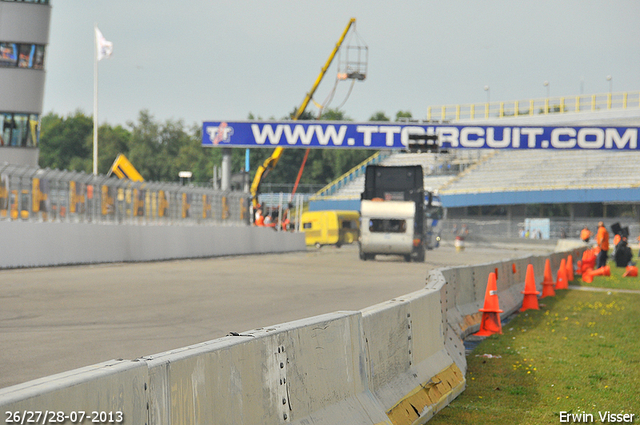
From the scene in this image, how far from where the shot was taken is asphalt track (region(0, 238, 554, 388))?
28.4 ft

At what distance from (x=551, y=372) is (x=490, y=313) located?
10.1 ft

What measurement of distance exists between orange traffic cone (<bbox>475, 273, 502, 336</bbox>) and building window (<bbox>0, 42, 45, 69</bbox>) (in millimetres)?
32061

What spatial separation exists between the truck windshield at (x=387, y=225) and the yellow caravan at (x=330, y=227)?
15.4m

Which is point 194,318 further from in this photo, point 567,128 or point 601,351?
point 567,128

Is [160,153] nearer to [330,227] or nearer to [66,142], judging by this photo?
[66,142]

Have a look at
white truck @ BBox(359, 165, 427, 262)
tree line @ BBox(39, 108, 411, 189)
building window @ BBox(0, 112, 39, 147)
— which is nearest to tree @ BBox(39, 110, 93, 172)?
tree line @ BBox(39, 108, 411, 189)

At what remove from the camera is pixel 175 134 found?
127 m

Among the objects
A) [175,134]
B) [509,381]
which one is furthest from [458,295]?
[175,134]

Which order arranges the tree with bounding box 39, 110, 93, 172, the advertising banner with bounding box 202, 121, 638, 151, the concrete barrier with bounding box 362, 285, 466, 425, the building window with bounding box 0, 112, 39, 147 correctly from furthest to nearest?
the tree with bounding box 39, 110, 93, 172 < the advertising banner with bounding box 202, 121, 638, 151 < the building window with bounding box 0, 112, 39, 147 < the concrete barrier with bounding box 362, 285, 466, 425

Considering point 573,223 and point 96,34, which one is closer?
point 96,34

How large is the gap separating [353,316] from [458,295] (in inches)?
239

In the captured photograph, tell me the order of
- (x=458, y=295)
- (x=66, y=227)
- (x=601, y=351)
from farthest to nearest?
(x=66, y=227)
(x=458, y=295)
(x=601, y=351)

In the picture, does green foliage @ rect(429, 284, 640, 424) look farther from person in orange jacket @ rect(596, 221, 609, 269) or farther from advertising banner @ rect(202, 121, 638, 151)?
A: advertising banner @ rect(202, 121, 638, 151)

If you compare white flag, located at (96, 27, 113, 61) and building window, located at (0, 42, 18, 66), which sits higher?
white flag, located at (96, 27, 113, 61)
